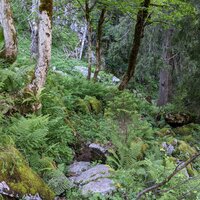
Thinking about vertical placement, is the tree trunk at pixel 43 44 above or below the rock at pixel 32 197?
above

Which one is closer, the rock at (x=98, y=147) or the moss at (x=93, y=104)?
the rock at (x=98, y=147)

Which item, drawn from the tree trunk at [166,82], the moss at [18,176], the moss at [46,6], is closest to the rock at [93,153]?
the moss at [18,176]

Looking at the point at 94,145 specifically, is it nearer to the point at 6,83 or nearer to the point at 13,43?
the point at 6,83

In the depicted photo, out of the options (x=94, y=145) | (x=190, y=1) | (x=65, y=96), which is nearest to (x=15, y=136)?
(x=94, y=145)

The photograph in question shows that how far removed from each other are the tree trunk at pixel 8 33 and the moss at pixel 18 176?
4.23 metres

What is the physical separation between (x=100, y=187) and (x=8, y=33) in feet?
16.5

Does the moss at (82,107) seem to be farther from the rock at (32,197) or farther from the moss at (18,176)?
the rock at (32,197)

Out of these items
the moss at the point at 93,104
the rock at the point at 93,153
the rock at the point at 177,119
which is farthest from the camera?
the rock at the point at 177,119

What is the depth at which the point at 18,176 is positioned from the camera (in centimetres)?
364

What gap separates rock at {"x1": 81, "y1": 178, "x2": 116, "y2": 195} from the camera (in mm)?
4250

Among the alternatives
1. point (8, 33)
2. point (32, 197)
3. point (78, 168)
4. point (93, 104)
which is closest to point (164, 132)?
point (93, 104)

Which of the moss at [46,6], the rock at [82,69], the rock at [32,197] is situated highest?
the moss at [46,6]

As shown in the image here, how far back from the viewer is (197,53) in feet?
33.0

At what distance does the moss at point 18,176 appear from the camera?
11.5ft
